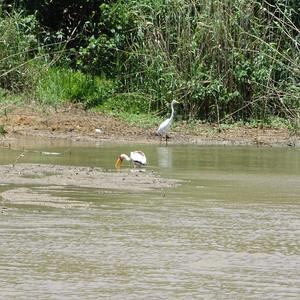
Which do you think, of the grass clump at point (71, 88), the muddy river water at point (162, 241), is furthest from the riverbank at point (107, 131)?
the muddy river water at point (162, 241)

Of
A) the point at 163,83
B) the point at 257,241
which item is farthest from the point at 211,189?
the point at 163,83

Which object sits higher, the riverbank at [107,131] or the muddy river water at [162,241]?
the riverbank at [107,131]

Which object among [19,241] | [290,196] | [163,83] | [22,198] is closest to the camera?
[19,241]

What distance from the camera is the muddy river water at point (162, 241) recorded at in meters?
6.82

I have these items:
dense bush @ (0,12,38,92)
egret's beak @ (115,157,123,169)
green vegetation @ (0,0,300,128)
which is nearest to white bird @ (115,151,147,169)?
egret's beak @ (115,157,123,169)

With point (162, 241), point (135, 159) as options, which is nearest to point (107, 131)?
point (135, 159)

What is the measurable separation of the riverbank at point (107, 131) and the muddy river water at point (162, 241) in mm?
4288

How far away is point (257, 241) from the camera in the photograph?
852 cm

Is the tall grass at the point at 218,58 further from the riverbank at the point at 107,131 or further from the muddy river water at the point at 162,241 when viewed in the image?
the muddy river water at the point at 162,241

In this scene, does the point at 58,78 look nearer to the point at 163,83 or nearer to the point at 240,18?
the point at 163,83

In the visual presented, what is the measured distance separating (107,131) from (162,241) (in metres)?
9.69

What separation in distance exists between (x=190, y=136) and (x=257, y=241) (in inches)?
374

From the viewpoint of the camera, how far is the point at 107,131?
17984 millimetres

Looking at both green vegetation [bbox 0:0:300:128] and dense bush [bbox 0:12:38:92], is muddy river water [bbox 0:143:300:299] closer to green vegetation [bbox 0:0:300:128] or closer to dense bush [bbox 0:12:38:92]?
green vegetation [bbox 0:0:300:128]
